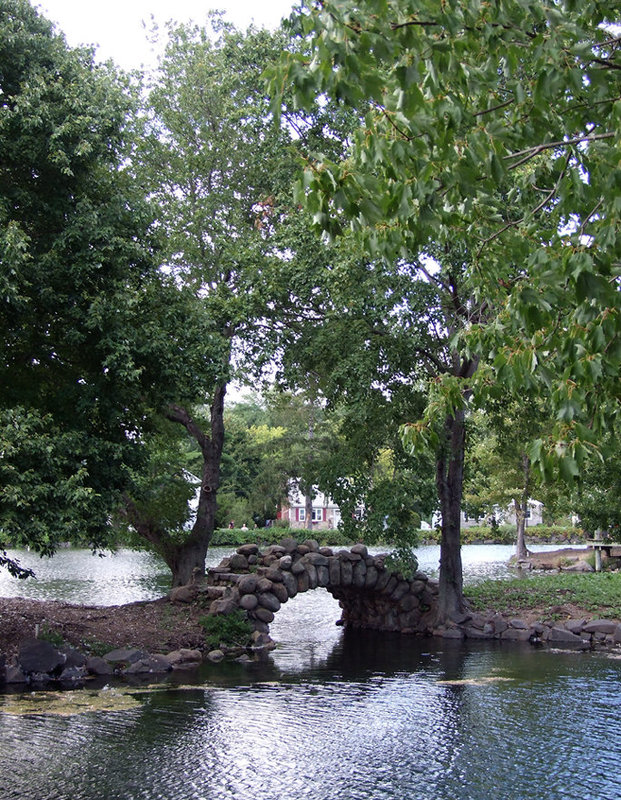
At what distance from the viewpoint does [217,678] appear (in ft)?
48.6

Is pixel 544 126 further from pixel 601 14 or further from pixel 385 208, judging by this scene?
pixel 385 208

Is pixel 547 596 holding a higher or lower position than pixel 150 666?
higher

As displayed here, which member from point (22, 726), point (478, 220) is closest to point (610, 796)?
point (478, 220)

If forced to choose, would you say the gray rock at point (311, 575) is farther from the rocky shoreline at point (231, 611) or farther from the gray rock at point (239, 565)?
the gray rock at point (239, 565)

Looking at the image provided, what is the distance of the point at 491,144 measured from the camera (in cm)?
563

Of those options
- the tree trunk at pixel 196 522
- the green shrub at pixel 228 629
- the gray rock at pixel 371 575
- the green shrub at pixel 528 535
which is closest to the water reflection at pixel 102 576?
the tree trunk at pixel 196 522

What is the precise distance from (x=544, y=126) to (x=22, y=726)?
9.82m

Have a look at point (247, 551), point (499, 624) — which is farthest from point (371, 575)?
point (499, 624)

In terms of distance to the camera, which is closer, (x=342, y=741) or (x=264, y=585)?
(x=342, y=741)

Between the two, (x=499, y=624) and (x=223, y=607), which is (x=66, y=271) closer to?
(x=223, y=607)

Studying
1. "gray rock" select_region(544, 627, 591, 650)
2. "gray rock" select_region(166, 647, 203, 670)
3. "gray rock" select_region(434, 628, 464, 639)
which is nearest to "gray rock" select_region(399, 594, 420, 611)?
"gray rock" select_region(434, 628, 464, 639)

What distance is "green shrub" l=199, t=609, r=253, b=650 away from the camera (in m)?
17.3

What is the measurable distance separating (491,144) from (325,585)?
53.0 ft

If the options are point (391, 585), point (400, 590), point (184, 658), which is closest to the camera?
point (184, 658)
